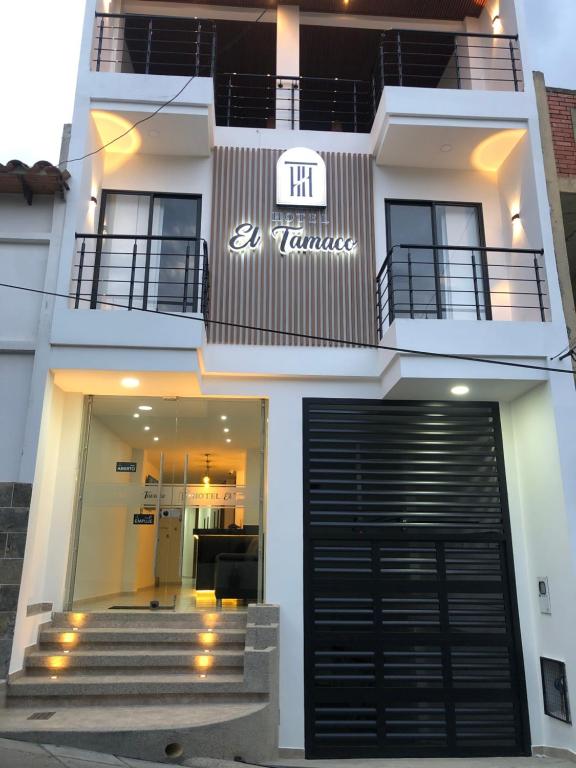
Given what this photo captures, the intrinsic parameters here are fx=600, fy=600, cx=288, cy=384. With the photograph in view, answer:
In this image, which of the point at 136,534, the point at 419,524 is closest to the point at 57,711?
the point at 136,534

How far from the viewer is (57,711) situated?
230 inches

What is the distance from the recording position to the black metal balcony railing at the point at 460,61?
8555 mm

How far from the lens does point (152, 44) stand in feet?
34.5

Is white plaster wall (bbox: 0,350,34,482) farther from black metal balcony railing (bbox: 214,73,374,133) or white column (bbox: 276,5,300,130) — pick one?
white column (bbox: 276,5,300,130)

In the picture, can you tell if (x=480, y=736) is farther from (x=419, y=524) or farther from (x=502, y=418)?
(x=502, y=418)

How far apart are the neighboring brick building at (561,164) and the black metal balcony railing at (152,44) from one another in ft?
15.0

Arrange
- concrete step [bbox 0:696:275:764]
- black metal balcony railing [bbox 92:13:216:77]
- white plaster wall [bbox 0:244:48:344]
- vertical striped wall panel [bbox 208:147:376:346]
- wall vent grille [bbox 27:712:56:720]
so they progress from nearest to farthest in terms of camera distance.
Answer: concrete step [bbox 0:696:275:764] < wall vent grille [bbox 27:712:56:720] < white plaster wall [bbox 0:244:48:344] < vertical striped wall panel [bbox 208:147:376:346] < black metal balcony railing [bbox 92:13:216:77]

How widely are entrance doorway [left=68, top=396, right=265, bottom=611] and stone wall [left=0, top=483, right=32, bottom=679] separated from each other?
1215 millimetres

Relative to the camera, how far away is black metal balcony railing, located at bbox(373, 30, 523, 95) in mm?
8555

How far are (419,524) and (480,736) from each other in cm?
236

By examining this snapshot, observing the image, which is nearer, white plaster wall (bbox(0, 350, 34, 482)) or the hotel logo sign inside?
white plaster wall (bbox(0, 350, 34, 482))

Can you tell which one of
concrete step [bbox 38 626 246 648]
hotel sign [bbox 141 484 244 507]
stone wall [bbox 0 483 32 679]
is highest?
hotel sign [bbox 141 484 244 507]

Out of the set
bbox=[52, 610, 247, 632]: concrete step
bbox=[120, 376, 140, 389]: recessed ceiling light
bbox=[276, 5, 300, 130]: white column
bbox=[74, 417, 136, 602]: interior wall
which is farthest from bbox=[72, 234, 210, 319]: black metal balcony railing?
bbox=[52, 610, 247, 632]: concrete step

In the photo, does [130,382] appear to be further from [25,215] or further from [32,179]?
[32,179]
